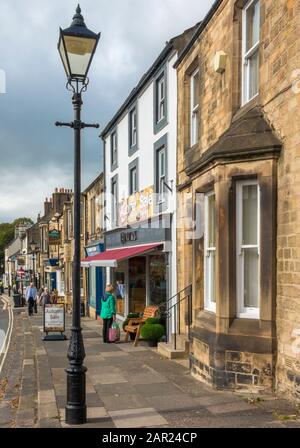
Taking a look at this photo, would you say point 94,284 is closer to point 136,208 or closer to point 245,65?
point 136,208

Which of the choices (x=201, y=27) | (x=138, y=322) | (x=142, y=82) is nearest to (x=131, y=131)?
(x=142, y=82)

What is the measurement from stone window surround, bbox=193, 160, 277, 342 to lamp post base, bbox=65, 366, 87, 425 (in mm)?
2555

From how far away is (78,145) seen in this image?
273 inches

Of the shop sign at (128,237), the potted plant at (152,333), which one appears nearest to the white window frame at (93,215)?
the shop sign at (128,237)

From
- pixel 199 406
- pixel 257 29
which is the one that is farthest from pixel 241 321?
pixel 257 29

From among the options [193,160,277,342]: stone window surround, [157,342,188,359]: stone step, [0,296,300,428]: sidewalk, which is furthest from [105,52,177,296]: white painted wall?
[193,160,277,342]: stone window surround

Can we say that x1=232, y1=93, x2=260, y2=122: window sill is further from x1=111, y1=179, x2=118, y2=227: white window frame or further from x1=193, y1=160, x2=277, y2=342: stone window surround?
x1=111, y1=179, x2=118, y2=227: white window frame

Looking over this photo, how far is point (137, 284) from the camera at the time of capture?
1883 centimetres

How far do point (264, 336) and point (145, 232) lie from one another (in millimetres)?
8934

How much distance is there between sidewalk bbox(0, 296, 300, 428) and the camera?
6.40 meters

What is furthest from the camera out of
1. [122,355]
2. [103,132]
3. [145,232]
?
[103,132]

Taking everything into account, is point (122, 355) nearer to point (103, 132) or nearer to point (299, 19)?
point (299, 19)

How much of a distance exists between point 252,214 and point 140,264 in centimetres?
1102

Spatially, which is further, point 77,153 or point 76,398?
point 77,153
